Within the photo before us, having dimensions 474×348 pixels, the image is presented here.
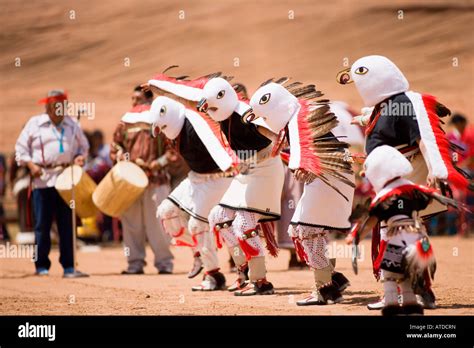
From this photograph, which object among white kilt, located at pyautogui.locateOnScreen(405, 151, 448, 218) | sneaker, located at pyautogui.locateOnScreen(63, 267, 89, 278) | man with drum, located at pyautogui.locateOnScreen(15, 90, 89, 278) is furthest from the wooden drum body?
white kilt, located at pyautogui.locateOnScreen(405, 151, 448, 218)

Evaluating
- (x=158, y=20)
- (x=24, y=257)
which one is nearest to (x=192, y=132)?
(x=24, y=257)

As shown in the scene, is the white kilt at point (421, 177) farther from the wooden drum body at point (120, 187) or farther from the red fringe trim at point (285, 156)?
the wooden drum body at point (120, 187)

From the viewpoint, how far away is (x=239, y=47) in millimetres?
44594

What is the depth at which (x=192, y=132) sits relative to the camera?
12.0 metres

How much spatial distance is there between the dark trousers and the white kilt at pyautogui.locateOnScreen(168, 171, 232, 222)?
8.75 ft

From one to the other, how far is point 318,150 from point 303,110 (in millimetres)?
613

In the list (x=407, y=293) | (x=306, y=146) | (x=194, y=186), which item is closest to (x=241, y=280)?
(x=194, y=186)

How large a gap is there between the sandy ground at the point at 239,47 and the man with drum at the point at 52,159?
22.4 meters

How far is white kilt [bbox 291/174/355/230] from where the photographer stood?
10109 millimetres

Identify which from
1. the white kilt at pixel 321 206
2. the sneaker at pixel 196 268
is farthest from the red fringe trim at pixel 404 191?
the sneaker at pixel 196 268
